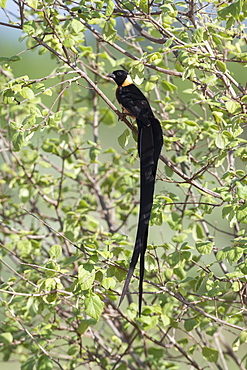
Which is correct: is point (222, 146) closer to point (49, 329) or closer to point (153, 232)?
point (49, 329)

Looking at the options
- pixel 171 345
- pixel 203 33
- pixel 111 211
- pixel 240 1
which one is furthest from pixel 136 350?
pixel 240 1

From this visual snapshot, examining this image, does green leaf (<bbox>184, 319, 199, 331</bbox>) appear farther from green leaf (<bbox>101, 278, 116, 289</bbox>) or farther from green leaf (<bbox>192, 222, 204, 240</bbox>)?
green leaf (<bbox>101, 278, 116, 289</bbox>)

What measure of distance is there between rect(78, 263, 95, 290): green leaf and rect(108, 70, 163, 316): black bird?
0.14 meters

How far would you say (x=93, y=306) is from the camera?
1.79m

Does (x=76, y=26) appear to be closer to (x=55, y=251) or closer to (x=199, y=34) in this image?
(x=199, y=34)

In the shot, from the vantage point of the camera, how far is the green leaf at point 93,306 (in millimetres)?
1773

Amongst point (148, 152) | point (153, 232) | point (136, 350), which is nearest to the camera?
point (148, 152)

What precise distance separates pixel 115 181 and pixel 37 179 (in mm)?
488

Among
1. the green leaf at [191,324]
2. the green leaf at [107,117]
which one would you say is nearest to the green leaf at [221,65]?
the green leaf at [191,324]

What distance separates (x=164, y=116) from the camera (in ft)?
9.64

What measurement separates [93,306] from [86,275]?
12cm

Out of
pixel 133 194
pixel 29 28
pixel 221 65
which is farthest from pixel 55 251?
pixel 133 194

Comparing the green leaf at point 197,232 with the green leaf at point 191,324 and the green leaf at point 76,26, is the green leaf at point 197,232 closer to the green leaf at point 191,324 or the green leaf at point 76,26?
the green leaf at point 191,324

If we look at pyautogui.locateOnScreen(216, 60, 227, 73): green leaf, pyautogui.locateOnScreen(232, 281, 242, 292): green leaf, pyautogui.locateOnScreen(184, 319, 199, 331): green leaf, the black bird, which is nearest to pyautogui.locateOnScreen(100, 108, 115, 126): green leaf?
the black bird
